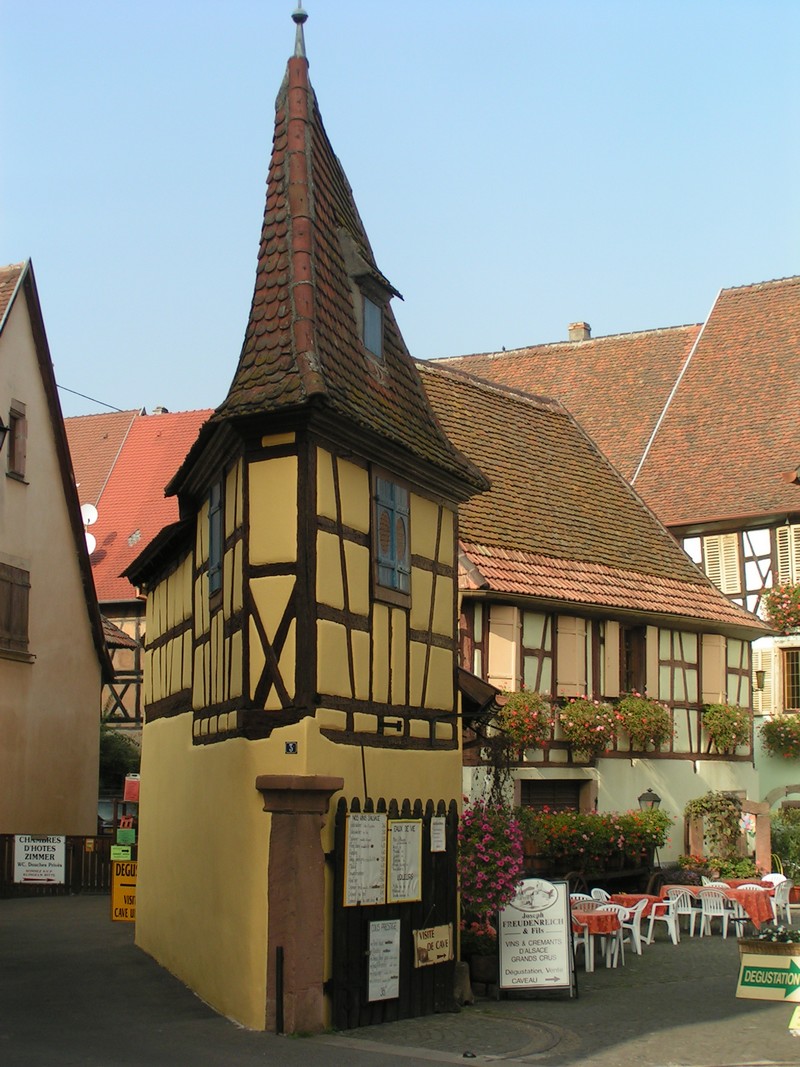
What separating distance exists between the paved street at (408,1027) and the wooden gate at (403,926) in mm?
213

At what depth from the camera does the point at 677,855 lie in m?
25.0

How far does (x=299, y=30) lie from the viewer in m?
15.2

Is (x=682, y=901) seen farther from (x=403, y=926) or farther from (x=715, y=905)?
(x=403, y=926)

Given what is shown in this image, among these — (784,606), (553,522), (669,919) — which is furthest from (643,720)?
(784,606)

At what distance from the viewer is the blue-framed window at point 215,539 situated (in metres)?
14.3

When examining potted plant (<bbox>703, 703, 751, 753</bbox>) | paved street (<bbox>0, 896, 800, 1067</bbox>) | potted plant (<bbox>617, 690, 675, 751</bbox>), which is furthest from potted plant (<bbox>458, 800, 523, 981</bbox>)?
potted plant (<bbox>703, 703, 751, 753</bbox>)

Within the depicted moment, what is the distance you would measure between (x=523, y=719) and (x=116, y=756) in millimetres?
15590

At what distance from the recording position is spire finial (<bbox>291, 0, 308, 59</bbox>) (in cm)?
1502

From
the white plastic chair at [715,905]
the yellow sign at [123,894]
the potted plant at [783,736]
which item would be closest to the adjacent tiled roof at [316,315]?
the white plastic chair at [715,905]

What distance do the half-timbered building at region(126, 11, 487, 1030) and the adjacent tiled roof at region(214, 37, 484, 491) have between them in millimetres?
26

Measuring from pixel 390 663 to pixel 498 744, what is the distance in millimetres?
4214

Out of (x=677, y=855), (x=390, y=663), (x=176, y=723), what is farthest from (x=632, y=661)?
(x=390, y=663)

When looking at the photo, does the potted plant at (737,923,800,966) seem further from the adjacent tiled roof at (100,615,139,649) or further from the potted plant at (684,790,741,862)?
the adjacent tiled roof at (100,615,139,649)

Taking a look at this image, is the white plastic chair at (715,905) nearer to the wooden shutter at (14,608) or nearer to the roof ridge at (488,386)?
the roof ridge at (488,386)
